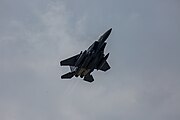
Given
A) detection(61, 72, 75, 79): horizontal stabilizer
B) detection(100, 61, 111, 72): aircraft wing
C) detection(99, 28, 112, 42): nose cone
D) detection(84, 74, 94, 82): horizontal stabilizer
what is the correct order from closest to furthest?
1. detection(99, 28, 112, 42): nose cone
2. detection(61, 72, 75, 79): horizontal stabilizer
3. detection(84, 74, 94, 82): horizontal stabilizer
4. detection(100, 61, 111, 72): aircraft wing

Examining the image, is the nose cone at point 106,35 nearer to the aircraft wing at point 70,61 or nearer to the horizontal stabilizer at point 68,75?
the aircraft wing at point 70,61

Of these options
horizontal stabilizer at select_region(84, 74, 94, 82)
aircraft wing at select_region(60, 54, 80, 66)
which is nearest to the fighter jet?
aircraft wing at select_region(60, 54, 80, 66)

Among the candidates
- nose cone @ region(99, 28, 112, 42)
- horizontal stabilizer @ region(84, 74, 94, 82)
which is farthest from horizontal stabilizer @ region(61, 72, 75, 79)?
nose cone @ region(99, 28, 112, 42)

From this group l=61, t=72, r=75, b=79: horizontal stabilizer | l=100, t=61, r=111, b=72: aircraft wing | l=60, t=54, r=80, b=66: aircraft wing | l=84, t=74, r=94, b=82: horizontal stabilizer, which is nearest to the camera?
l=61, t=72, r=75, b=79: horizontal stabilizer

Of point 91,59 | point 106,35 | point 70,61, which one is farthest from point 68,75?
point 106,35

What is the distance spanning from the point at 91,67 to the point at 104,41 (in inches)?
252

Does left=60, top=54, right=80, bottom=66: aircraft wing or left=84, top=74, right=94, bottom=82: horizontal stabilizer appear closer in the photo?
left=60, top=54, right=80, bottom=66: aircraft wing

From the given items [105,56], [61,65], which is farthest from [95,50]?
[61,65]

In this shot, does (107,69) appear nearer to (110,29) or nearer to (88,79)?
(88,79)

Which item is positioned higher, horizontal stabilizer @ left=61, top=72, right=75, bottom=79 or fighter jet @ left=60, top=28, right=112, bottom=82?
horizontal stabilizer @ left=61, top=72, right=75, bottom=79

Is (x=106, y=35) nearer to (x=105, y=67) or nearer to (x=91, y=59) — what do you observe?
(x=91, y=59)

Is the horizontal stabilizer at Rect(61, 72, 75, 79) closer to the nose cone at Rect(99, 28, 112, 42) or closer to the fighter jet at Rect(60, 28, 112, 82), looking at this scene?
the fighter jet at Rect(60, 28, 112, 82)

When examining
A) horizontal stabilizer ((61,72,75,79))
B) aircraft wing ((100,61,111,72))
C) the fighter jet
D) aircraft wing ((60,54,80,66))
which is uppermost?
aircraft wing ((60,54,80,66))

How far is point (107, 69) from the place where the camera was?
136 metres
